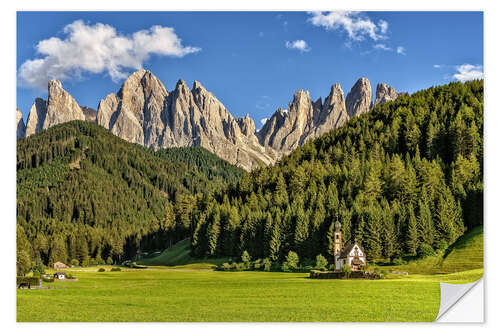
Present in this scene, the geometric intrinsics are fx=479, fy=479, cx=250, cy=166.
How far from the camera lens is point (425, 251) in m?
42.3

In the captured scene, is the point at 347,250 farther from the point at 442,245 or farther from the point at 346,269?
the point at 442,245

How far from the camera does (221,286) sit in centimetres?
3450

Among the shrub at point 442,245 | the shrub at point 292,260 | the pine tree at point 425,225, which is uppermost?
the pine tree at point 425,225

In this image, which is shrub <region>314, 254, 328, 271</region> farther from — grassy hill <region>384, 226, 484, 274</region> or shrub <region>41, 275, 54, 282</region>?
shrub <region>41, 275, 54, 282</region>

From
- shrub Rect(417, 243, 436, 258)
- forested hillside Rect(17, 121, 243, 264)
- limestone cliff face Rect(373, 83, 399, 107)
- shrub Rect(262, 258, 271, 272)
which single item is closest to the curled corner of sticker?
shrub Rect(417, 243, 436, 258)

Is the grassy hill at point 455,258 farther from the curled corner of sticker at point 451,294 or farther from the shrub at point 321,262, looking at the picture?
the curled corner of sticker at point 451,294

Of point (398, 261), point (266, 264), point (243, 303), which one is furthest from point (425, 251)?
point (243, 303)

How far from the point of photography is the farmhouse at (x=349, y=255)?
1537 inches

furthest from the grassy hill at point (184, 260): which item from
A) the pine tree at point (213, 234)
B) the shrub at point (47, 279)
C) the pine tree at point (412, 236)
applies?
the shrub at point (47, 279)

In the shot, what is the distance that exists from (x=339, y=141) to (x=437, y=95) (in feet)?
65.7

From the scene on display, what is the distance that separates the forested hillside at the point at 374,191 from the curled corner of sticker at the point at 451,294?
41.7ft

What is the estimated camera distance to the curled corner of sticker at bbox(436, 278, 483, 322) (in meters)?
25.5

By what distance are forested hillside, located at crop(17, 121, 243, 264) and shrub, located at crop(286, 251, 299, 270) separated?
43331mm
